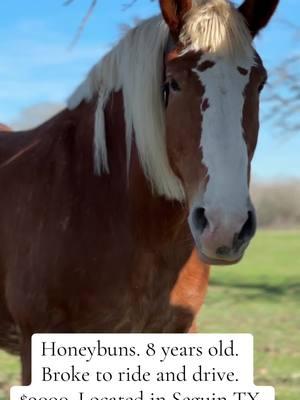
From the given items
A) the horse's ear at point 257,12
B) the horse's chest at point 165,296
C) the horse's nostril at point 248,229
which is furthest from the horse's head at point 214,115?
the horse's chest at point 165,296

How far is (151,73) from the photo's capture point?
10.1 ft

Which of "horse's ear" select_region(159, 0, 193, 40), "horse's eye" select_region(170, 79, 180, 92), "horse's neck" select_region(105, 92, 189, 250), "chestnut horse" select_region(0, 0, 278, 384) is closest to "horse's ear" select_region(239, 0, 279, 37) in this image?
"chestnut horse" select_region(0, 0, 278, 384)

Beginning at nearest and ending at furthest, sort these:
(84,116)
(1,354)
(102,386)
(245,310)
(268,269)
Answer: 1. (102,386)
2. (84,116)
3. (1,354)
4. (245,310)
5. (268,269)

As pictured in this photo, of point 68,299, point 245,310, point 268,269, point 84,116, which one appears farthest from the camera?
point 268,269

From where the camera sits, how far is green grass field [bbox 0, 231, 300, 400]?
6.12 meters

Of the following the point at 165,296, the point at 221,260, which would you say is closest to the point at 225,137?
the point at 221,260

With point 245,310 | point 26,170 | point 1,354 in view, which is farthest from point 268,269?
point 26,170

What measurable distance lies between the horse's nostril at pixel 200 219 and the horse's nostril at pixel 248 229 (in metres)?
0.13

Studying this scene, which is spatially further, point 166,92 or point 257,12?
point 257,12

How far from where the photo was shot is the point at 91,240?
3234 millimetres

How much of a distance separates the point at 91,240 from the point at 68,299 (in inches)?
10.7

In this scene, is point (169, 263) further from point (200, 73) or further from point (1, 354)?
point (1, 354)

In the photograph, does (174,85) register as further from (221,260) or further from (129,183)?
(221,260)

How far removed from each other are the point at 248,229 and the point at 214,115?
426mm
